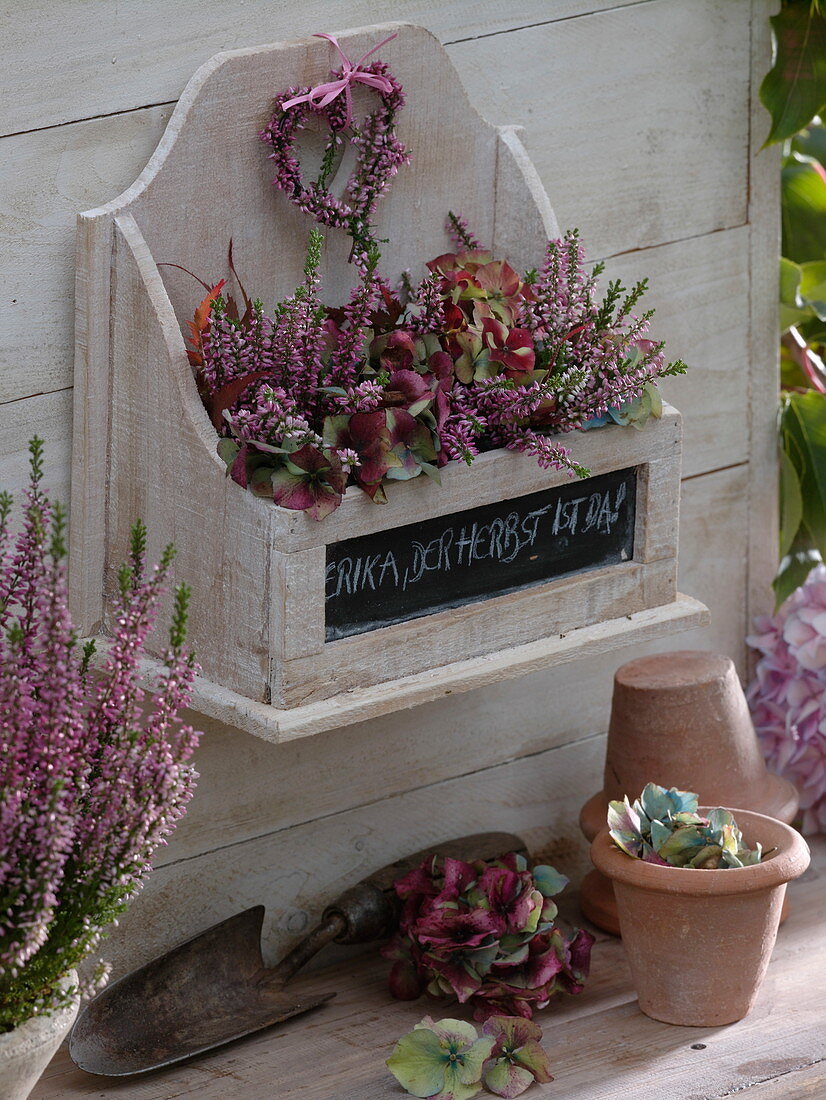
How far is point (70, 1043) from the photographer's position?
140 centimetres

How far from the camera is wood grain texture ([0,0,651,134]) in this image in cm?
127

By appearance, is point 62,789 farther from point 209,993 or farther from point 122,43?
point 122,43

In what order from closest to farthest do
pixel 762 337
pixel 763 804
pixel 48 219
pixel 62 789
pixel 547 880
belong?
pixel 62 789
pixel 48 219
pixel 547 880
pixel 763 804
pixel 762 337

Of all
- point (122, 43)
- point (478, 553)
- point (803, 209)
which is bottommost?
point (478, 553)

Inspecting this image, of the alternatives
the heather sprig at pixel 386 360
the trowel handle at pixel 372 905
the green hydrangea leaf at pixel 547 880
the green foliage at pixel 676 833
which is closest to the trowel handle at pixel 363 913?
the trowel handle at pixel 372 905

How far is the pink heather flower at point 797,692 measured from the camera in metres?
1.82

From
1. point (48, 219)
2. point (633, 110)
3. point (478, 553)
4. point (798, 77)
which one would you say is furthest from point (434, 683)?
point (798, 77)

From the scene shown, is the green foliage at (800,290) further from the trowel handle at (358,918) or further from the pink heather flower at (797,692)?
the trowel handle at (358,918)

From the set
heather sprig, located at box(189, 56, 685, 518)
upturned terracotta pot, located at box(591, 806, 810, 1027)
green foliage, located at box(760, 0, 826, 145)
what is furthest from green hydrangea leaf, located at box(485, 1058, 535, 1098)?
green foliage, located at box(760, 0, 826, 145)

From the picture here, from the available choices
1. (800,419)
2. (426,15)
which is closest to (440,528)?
(426,15)

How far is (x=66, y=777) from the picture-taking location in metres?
1.11

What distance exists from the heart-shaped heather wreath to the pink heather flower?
0.73 metres

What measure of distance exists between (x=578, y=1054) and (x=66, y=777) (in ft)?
1.87

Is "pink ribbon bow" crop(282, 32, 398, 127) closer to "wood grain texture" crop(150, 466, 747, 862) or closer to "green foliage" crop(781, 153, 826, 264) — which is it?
"wood grain texture" crop(150, 466, 747, 862)
